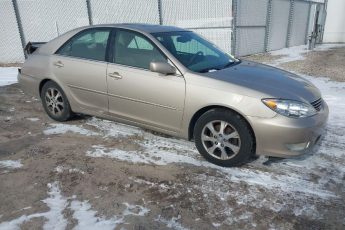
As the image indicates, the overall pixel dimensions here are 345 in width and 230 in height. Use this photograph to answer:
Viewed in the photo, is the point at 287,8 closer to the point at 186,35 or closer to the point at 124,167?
the point at 186,35

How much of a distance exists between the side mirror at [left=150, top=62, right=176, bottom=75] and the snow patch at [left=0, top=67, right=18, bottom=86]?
591 centimetres

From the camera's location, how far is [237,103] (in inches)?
137

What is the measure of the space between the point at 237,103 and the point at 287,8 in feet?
46.0

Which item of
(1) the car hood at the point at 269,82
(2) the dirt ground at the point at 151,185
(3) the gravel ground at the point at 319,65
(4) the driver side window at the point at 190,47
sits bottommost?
(3) the gravel ground at the point at 319,65

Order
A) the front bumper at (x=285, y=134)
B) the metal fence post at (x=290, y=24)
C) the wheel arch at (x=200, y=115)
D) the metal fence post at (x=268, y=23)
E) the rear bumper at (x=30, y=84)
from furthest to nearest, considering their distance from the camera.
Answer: the metal fence post at (x=290, y=24)
the metal fence post at (x=268, y=23)
the rear bumper at (x=30, y=84)
the wheel arch at (x=200, y=115)
the front bumper at (x=285, y=134)

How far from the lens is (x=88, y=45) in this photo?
4719 millimetres

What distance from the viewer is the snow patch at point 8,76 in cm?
837

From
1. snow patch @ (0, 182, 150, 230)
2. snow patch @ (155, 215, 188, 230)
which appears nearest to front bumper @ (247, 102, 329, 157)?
snow patch @ (155, 215, 188, 230)

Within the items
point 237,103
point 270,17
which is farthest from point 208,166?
point 270,17

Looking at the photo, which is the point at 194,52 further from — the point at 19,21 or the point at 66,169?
the point at 19,21

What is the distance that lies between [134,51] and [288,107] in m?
2.08

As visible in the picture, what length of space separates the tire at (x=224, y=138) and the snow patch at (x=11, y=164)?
216 centimetres

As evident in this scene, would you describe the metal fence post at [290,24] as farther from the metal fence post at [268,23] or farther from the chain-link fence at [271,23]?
the metal fence post at [268,23]

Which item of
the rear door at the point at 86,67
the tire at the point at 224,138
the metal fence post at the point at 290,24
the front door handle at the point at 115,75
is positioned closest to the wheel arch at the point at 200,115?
the tire at the point at 224,138
